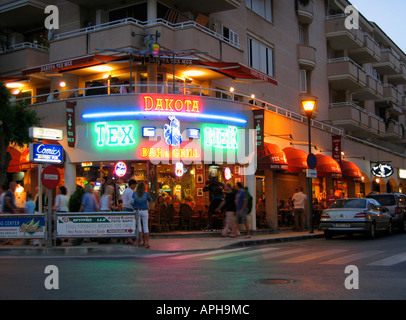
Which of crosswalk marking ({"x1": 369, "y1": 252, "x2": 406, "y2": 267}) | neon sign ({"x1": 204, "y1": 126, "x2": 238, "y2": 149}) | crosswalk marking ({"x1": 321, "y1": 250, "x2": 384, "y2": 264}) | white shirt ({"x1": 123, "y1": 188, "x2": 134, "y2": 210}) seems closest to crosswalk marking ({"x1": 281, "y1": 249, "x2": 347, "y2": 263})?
crosswalk marking ({"x1": 321, "y1": 250, "x2": 384, "y2": 264})

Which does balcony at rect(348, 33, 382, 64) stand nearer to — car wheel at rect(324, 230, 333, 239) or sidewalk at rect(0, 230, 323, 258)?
car wheel at rect(324, 230, 333, 239)

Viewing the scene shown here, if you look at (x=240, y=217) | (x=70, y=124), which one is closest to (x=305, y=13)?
(x=70, y=124)

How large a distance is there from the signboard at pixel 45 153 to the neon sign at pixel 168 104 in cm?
572

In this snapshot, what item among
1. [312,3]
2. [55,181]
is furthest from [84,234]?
[312,3]

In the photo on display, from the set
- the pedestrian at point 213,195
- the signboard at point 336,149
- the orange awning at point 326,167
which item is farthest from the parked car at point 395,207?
the signboard at point 336,149

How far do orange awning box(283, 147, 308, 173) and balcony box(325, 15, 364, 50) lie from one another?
595 inches

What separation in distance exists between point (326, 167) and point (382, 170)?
11.4 m

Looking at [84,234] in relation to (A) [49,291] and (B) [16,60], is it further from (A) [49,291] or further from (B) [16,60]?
(B) [16,60]

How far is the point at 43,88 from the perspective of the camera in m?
28.1

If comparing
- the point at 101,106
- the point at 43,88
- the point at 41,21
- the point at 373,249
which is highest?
the point at 41,21

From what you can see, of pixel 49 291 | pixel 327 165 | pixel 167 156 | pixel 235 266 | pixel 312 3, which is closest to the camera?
pixel 49 291

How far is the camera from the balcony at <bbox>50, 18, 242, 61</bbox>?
2323cm

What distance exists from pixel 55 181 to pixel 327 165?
1760 cm

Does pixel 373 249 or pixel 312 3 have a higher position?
pixel 312 3
